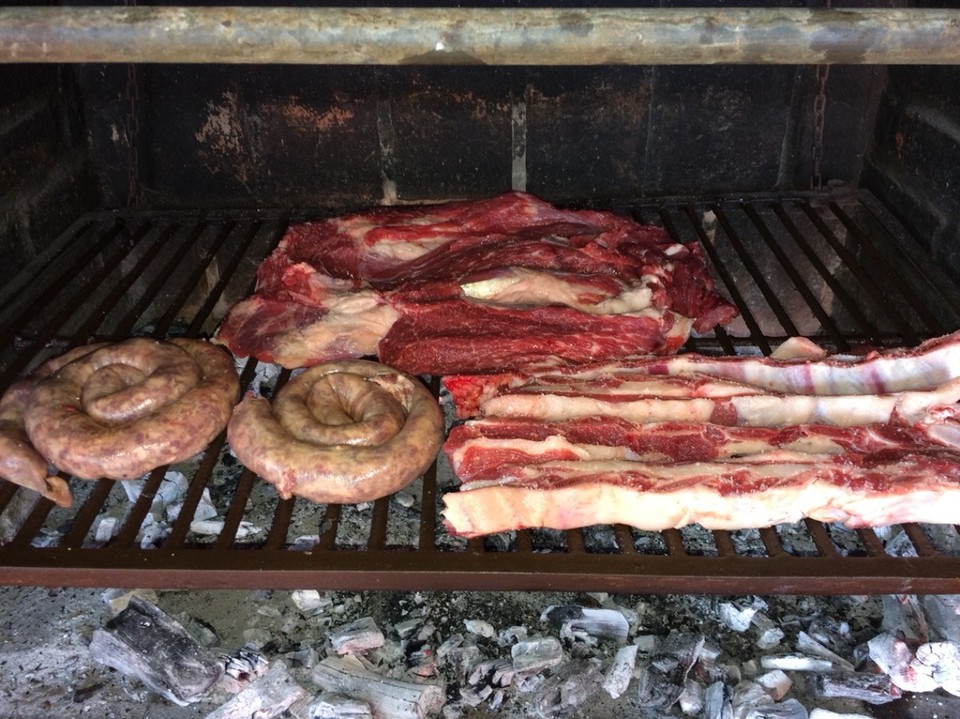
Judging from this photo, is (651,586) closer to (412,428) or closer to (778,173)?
(412,428)

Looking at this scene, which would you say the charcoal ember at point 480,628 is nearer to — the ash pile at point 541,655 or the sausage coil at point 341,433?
the ash pile at point 541,655

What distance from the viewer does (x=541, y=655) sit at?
2896mm

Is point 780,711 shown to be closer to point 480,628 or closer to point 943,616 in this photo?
point 943,616

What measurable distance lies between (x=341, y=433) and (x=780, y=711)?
1647 mm

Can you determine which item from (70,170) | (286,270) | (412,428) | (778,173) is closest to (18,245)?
(70,170)

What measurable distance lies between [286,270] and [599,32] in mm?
1785

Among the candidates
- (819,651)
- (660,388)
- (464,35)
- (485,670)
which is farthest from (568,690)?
(464,35)

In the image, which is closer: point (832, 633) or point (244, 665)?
point (244, 665)

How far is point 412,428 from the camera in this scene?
9.20 ft

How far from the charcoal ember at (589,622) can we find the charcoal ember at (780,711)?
1.62 feet

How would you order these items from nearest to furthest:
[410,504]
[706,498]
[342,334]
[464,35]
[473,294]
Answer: [464,35] → [706,498] → [342,334] → [473,294] → [410,504]

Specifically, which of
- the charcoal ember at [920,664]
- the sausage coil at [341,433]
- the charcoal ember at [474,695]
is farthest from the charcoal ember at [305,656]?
the charcoal ember at [920,664]

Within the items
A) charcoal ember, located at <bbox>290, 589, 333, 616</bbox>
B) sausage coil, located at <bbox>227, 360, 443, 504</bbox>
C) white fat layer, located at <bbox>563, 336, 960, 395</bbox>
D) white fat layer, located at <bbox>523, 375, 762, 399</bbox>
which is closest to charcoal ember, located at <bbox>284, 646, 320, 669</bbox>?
charcoal ember, located at <bbox>290, 589, 333, 616</bbox>

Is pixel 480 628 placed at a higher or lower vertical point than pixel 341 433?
lower
